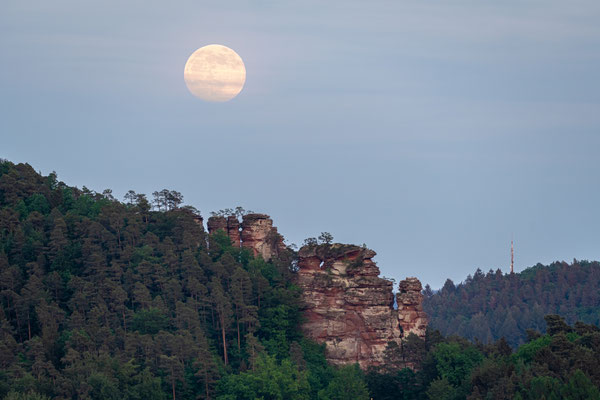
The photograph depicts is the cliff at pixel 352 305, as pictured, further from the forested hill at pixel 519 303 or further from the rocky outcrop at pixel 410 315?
the forested hill at pixel 519 303

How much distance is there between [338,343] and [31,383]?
28.1 m

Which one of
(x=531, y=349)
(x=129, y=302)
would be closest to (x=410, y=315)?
(x=531, y=349)

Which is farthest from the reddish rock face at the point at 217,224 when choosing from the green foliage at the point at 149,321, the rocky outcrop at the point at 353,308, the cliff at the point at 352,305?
the green foliage at the point at 149,321

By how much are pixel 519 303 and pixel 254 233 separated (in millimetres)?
78448

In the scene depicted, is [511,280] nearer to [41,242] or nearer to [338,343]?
[338,343]

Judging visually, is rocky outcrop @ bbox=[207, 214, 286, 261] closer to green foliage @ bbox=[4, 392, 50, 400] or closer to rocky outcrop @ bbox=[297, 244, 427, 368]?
rocky outcrop @ bbox=[297, 244, 427, 368]

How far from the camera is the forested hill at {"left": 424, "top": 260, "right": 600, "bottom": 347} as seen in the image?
14450 centimetres

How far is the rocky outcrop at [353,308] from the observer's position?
80.6 meters

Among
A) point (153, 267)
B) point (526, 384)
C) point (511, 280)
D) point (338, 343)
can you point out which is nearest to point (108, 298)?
point (153, 267)

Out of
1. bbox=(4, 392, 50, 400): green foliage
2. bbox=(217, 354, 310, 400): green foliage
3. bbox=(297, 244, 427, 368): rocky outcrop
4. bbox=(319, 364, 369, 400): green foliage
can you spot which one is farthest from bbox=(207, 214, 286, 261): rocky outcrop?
bbox=(4, 392, 50, 400): green foliage

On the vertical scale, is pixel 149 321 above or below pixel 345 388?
above

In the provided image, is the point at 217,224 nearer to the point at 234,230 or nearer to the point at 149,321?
the point at 234,230

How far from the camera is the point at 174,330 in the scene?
76.1 meters

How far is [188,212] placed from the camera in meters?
88.6
